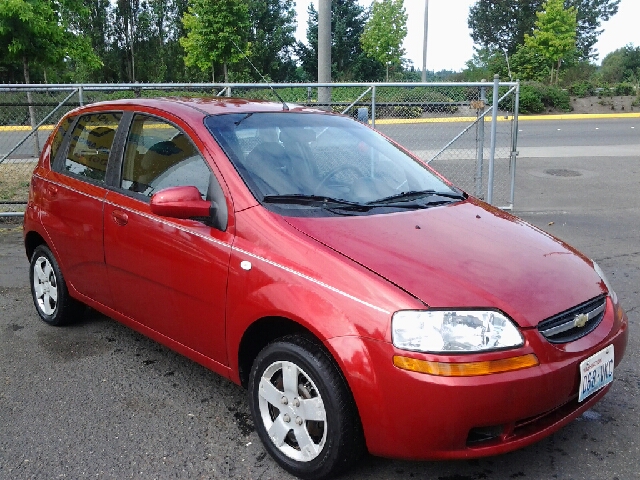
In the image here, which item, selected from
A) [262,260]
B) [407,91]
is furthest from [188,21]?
[262,260]

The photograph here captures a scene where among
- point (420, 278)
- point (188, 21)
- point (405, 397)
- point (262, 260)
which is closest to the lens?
point (405, 397)

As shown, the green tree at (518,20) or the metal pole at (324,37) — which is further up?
the green tree at (518,20)

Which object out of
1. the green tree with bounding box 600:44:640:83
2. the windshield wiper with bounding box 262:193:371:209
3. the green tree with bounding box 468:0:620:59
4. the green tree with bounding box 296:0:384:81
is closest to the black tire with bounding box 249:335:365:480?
the windshield wiper with bounding box 262:193:371:209

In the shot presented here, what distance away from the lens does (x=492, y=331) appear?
101 inches

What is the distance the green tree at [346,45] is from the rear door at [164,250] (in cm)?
4145

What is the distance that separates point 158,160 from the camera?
376 cm

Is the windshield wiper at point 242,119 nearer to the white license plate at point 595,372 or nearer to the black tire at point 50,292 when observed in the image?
the black tire at point 50,292

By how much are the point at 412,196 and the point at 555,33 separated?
114 feet

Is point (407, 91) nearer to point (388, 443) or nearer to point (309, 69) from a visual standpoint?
point (388, 443)

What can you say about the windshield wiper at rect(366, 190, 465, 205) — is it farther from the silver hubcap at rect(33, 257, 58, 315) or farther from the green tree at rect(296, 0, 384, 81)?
the green tree at rect(296, 0, 384, 81)

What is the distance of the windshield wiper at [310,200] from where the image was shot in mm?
3221

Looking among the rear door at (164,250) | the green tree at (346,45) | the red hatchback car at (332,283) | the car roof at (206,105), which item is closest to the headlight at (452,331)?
the red hatchback car at (332,283)

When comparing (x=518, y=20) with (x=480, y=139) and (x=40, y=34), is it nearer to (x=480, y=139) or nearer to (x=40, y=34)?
(x=40, y=34)

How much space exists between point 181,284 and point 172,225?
31 cm
